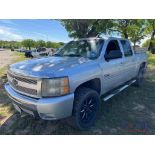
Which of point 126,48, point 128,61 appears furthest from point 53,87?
point 126,48

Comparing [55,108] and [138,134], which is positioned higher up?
[55,108]

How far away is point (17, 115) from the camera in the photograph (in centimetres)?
444

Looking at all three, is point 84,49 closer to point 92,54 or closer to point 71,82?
point 92,54

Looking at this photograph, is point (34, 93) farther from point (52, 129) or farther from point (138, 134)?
A: point (138, 134)

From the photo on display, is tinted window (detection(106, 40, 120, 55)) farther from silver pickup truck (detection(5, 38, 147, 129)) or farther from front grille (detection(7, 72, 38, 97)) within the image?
front grille (detection(7, 72, 38, 97))

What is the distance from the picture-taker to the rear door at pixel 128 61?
5.34 m

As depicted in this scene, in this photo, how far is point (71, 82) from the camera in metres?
3.20

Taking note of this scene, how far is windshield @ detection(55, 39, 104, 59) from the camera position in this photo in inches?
168

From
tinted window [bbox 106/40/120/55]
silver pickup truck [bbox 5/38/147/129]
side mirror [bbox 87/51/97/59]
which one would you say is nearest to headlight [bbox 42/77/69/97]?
silver pickup truck [bbox 5/38/147/129]

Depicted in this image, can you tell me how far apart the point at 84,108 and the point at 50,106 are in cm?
91

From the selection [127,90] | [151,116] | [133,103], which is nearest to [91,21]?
[127,90]

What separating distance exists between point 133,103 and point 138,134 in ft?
5.76

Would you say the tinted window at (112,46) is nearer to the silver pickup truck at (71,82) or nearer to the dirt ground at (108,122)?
the silver pickup truck at (71,82)

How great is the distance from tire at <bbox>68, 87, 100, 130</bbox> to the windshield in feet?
3.00
